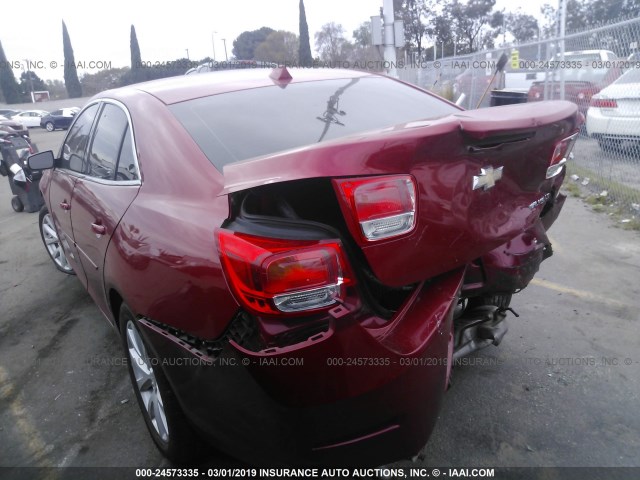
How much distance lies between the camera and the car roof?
253cm

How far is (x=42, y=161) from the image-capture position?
3498mm

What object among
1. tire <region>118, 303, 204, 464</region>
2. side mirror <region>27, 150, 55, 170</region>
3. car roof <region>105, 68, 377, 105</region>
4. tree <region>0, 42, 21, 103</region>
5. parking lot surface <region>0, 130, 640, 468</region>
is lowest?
parking lot surface <region>0, 130, 640, 468</region>

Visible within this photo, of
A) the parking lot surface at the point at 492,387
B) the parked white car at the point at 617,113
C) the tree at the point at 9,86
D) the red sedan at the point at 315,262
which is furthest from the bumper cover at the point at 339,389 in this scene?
the tree at the point at 9,86

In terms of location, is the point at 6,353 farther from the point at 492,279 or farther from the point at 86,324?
the point at 492,279

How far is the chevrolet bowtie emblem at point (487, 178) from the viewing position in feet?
5.68

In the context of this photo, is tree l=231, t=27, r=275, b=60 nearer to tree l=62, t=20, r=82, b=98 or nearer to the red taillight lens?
tree l=62, t=20, r=82, b=98

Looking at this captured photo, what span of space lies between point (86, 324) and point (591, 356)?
3554 millimetres

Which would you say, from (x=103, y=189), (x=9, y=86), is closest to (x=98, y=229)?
(x=103, y=189)

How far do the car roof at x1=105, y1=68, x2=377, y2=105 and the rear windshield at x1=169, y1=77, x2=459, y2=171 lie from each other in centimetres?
7

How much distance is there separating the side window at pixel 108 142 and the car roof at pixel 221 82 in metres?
0.16

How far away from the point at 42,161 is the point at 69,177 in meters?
0.38

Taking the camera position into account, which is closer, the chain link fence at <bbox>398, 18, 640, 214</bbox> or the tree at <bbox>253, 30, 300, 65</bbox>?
the chain link fence at <bbox>398, 18, 640, 214</bbox>

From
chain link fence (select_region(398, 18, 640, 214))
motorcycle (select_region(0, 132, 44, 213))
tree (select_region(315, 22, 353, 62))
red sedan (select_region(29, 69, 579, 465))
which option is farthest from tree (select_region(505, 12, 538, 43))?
red sedan (select_region(29, 69, 579, 465))

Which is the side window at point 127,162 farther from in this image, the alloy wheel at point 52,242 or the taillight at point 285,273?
the alloy wheel at point 52,242
